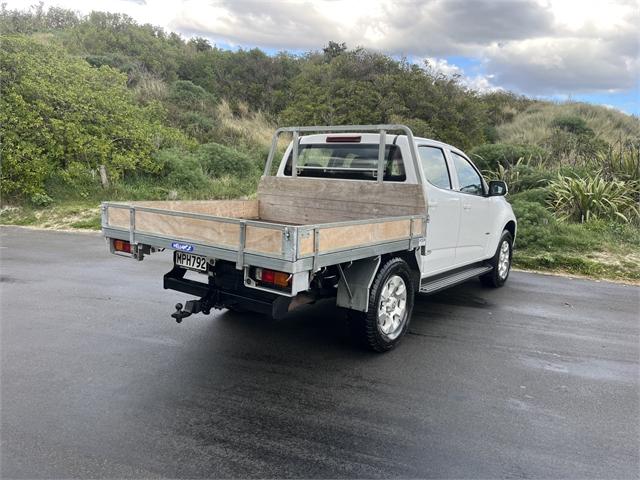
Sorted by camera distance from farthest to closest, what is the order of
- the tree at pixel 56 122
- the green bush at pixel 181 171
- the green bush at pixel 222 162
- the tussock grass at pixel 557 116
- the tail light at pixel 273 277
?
the tussock grass at pixel 557 116 < the green bush at pixel 222 162 < the green bush at pixel 181 171 < the tree at pixel 56 122 < the tail light at pixel 273 277

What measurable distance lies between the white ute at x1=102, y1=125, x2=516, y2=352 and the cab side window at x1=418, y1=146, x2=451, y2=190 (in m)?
0.02

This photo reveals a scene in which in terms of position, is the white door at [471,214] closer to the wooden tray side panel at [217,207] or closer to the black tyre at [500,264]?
the black tyre at [500,264]

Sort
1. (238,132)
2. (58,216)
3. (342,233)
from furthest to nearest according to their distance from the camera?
(238,132) → (58,216) → (342,233)

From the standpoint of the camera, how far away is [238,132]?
22.3 m

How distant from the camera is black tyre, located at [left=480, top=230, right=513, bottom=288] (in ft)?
24.1

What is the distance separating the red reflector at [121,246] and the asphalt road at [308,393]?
871 millimetres

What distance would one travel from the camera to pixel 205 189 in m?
15.9

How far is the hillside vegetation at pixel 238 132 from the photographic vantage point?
11.6 meters

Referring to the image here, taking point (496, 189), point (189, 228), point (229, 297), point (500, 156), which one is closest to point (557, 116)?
point (500, 156)

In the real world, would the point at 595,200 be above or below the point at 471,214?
below

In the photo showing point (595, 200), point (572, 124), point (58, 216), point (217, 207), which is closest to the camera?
point (217, 207)

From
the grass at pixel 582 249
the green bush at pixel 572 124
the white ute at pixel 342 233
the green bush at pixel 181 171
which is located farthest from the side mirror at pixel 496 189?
the green bush at pixel 572 124

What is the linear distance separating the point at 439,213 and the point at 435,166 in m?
0.62

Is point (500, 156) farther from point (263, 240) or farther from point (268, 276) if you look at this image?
point (263, 240)
